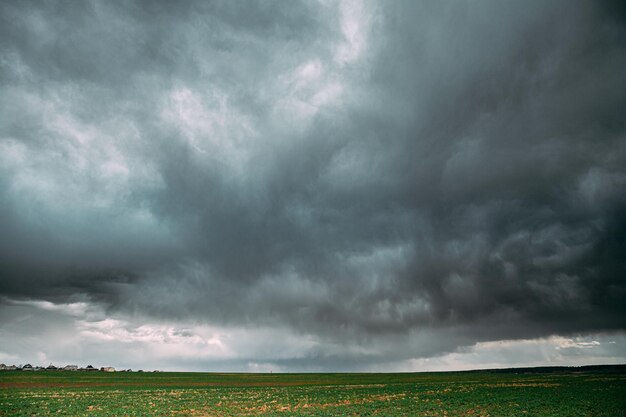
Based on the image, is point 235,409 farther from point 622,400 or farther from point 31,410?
point 622,400

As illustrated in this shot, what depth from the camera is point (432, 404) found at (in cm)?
4172

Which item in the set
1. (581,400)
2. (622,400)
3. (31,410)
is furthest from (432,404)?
(31,410)

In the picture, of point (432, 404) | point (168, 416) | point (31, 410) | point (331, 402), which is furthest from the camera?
point (331, 402)

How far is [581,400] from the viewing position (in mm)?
46000

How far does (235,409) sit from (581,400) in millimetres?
40695

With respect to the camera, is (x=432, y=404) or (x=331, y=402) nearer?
(x=432, y=404)

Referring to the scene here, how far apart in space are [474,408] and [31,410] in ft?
143

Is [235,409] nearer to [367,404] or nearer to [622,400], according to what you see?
[367,404]

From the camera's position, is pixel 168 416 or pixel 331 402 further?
pixel 331 402

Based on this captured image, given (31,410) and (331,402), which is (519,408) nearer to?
(331,402)

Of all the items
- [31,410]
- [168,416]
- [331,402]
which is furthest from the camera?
[331,402]

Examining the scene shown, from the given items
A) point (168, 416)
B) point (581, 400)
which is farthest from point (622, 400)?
point (168, 416)

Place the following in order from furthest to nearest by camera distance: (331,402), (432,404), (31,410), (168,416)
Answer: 1. (331,402)
2. (432,404)
3. (31,410)
4. (168,416)

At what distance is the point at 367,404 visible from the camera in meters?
42.5
